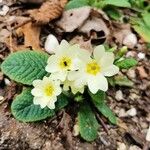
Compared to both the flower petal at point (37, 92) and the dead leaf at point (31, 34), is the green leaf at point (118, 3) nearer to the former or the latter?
the dead leaf at point (31, 34)

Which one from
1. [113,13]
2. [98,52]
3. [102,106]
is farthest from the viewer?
[113,13]

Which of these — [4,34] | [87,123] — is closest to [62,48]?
[87,123]

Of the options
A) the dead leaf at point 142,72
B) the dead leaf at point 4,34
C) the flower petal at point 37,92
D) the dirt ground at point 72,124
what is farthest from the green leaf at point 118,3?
the flower petal at point 37,92

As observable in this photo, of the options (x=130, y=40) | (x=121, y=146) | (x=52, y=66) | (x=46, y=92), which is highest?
(x=52, y=66)

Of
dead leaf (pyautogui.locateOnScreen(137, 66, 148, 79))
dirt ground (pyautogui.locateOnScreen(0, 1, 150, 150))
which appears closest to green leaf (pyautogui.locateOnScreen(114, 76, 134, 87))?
dirt ground (pyautogui.locateOnScreen(0, 1, 150, 150))

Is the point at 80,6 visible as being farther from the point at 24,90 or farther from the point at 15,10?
the point at 24,90

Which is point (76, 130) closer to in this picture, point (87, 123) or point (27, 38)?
point (87, 123)

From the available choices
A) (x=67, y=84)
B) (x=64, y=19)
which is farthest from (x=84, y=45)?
(x=67, y=84)

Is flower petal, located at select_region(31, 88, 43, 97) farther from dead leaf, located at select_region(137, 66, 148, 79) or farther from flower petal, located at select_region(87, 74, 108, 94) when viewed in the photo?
dead leaf, located at select_region(137, 66, 148, 79)
